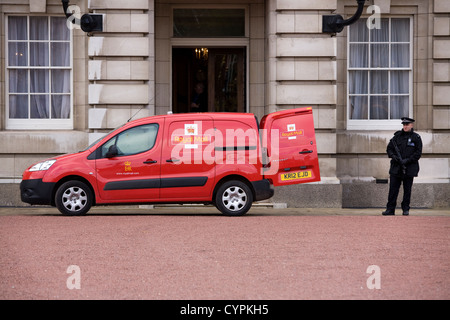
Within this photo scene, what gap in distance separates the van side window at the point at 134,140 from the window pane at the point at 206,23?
512 cm

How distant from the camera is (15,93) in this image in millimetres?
18734

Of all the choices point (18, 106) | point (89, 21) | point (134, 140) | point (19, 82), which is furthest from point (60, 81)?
point (134, 140)

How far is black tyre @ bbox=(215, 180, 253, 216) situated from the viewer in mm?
14586

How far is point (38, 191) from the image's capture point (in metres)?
14.6

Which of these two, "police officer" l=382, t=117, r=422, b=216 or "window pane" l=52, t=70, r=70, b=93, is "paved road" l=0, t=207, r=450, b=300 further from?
"window pane" l=52, t=70, r=70, b=93

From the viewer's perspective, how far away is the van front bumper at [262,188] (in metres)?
14.6

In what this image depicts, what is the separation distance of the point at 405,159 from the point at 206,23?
246 inches

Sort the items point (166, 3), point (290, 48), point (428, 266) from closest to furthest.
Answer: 1. point (428, 266)
2. point (290, 48)
3. point (166, 3)

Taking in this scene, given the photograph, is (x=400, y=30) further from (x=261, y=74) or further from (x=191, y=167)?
(x=191, y=167)

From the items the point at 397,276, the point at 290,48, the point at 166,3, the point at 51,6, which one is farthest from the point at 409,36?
the point at 397,276

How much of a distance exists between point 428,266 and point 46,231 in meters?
5.65

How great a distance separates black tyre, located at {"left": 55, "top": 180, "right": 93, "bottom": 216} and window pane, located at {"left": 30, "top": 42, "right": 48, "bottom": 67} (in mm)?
5160

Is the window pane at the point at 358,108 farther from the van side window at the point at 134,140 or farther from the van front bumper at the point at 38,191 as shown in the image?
the van front bumper at the point at 38,191

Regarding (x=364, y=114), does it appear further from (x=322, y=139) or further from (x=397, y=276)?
(x=397, y=276)
